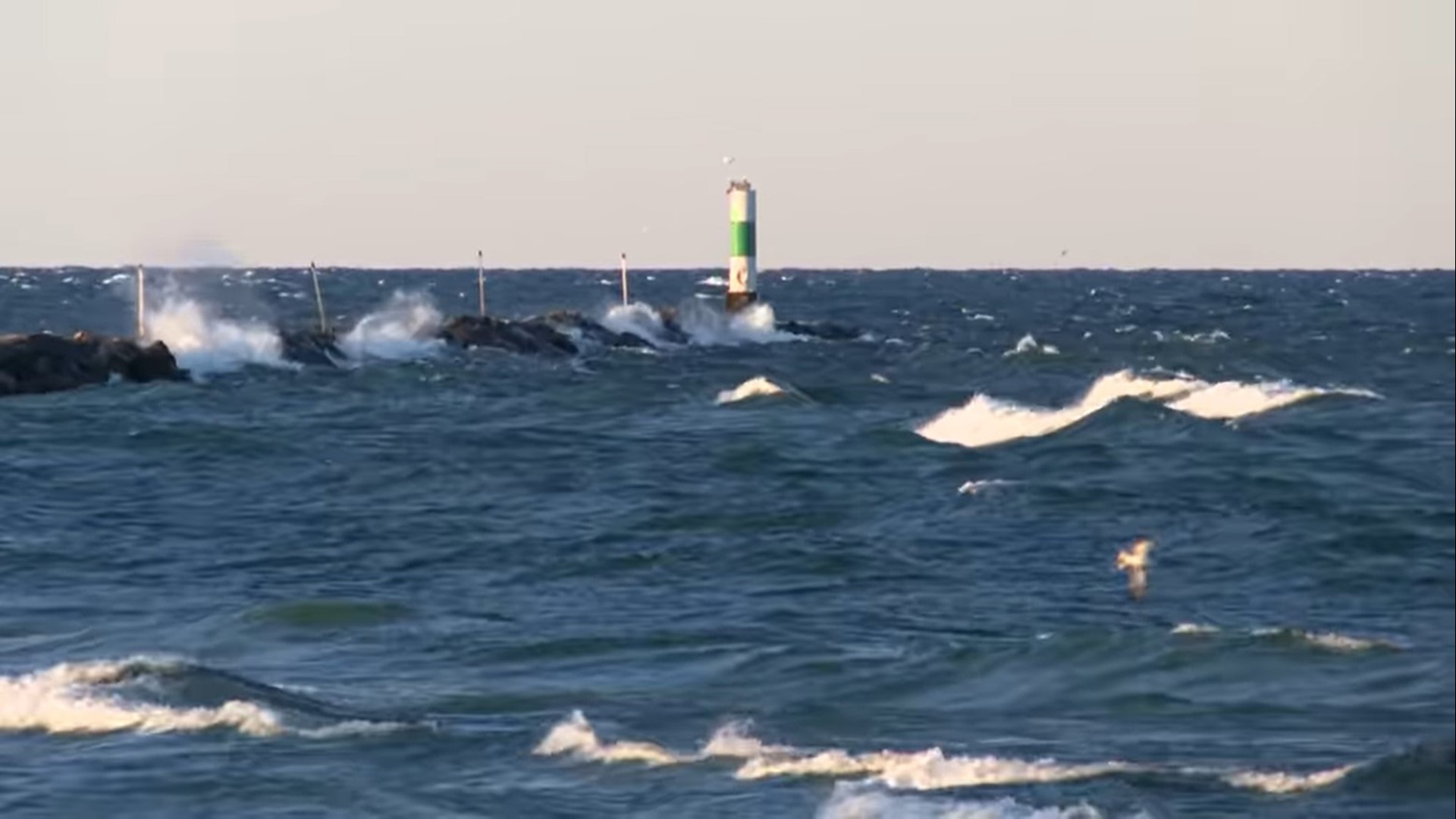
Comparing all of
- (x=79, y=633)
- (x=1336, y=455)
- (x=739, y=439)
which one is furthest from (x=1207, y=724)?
(x=739, y=439)

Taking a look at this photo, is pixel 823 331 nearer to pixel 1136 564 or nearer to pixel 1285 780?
pixel 1136 564

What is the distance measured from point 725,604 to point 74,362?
27452mm

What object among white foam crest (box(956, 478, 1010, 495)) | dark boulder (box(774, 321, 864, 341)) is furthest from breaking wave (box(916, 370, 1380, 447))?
dark boulder (box(774, 321, 864, 341))

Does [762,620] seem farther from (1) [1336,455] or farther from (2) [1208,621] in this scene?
→ (1) [1336,455]

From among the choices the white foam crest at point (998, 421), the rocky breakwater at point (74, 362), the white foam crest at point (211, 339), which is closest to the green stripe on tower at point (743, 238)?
the white foam crest at point (211, 339)

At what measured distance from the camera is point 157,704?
696 inches

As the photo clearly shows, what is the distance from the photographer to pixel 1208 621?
2119 centimetres

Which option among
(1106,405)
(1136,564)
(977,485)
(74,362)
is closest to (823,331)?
(74,362)

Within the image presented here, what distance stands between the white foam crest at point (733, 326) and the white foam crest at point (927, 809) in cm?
6106

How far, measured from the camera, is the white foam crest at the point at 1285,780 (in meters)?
14.8

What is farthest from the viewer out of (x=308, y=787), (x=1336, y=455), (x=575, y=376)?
(x=575, y=376)

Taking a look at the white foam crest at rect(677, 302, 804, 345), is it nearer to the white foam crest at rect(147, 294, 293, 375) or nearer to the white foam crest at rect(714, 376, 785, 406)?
the white foam crest at rect(147, 294, 293, 375)

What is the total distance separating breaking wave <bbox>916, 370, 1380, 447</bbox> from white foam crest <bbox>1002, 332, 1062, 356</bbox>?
1524cm

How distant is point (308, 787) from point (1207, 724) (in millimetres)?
5756
